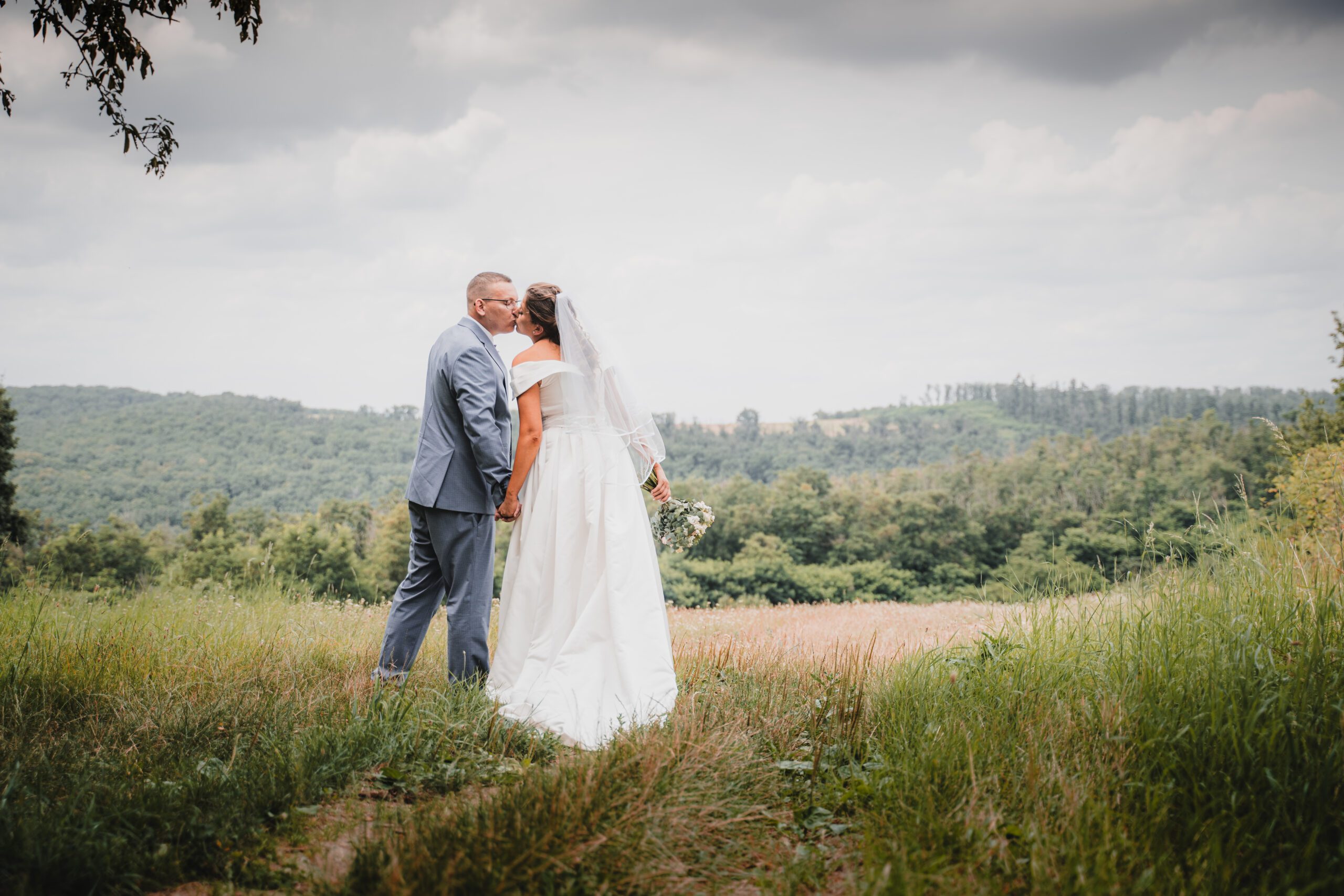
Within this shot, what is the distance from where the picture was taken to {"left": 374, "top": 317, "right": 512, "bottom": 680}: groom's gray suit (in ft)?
13.4

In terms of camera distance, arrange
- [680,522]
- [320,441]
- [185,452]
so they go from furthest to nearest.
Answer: [320,441] < [185,452] < [680,522]

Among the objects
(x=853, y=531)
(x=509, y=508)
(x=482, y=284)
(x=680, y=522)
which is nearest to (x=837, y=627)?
(x=680, y=522)

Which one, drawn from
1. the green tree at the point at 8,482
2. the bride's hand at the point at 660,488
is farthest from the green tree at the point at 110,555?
the bride's hand at the point at 660,488

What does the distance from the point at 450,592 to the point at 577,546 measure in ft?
2.69

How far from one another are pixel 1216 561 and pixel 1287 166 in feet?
88.5

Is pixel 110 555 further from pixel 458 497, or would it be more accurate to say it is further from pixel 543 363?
pixel 543 363

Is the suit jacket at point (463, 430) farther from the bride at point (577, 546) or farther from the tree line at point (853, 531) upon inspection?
the tree line at point (853, 531)

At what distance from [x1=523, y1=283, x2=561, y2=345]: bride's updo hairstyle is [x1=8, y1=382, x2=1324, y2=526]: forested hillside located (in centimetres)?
2791

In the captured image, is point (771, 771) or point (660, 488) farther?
point (660, 488)

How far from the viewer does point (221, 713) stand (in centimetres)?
350

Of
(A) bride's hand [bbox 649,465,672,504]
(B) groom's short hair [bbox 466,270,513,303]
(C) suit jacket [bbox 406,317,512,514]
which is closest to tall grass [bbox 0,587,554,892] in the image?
(C) suit jacket [bbox 406,317,512,514]

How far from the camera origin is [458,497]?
13.6 ft

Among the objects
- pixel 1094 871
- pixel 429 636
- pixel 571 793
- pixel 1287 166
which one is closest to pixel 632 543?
pixel 571 793

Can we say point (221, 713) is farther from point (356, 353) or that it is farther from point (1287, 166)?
point (356, 353)
